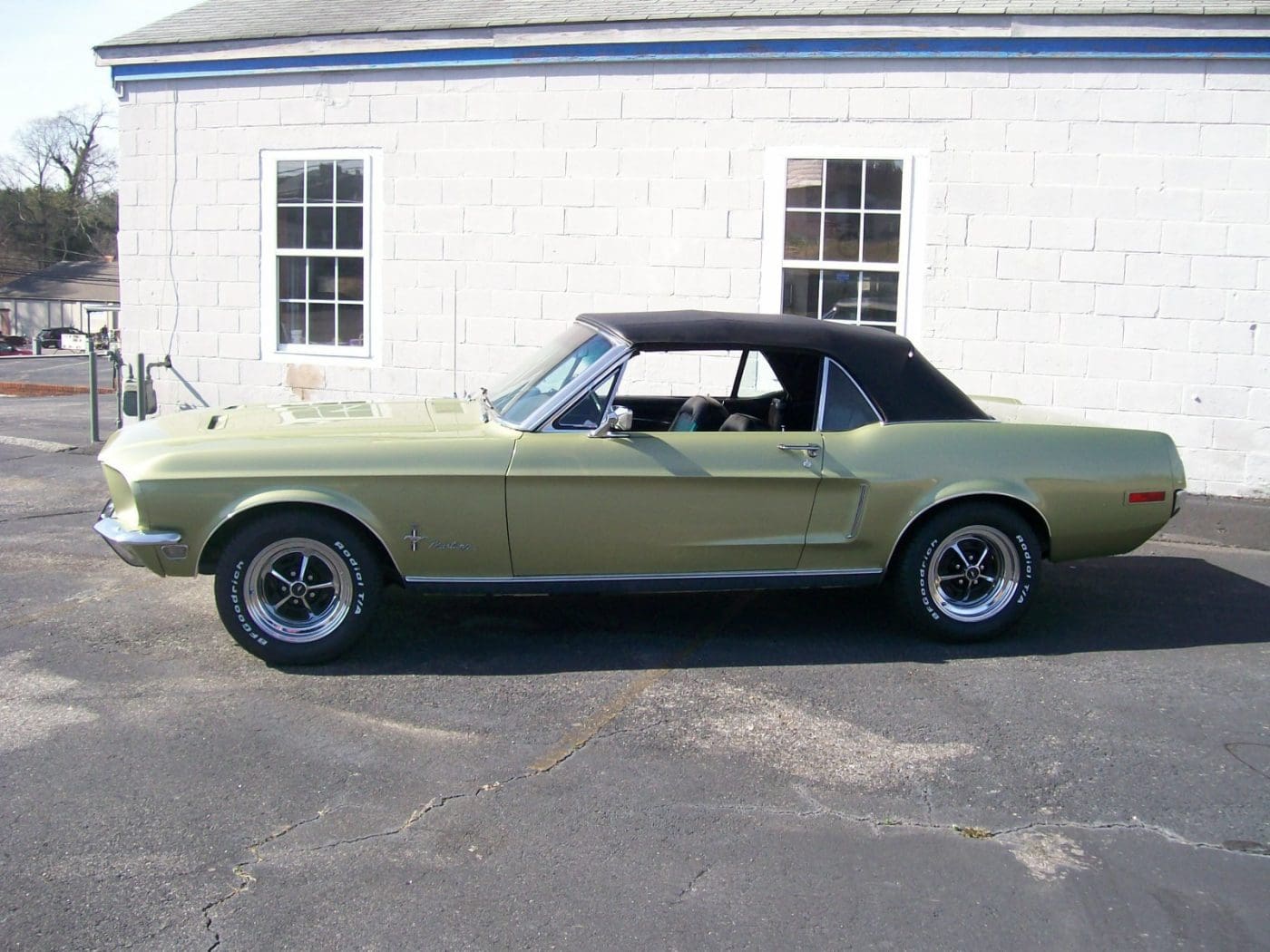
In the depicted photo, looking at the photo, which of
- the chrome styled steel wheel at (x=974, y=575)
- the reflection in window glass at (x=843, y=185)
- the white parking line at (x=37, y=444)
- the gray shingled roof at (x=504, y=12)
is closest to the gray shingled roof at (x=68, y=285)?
the white parking line at (x=37, y=444)

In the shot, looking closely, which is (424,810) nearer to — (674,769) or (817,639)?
(674,769)

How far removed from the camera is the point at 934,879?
369 cm

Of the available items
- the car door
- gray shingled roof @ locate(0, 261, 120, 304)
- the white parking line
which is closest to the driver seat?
the car door

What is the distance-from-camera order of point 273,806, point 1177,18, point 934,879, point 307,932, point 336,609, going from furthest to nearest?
1. point 1177,18
2. point 336,609
3. point 273,806
4. point 934,879
5. point 307,932

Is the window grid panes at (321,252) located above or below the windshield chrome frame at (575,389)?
above

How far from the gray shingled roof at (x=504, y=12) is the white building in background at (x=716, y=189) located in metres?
0.04

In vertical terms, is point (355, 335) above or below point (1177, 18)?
below

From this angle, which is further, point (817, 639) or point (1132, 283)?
point (1132, 283)

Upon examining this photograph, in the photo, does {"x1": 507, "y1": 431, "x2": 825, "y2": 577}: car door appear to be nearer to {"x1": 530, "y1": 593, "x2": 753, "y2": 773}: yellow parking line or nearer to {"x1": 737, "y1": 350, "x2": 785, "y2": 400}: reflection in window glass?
{"x1": 530, "y1": 593, "x2": 753, "y2": 773}: yellow parking line

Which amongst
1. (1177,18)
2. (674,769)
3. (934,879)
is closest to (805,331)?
(674,769)

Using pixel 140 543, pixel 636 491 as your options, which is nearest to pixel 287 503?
pixel 140 543

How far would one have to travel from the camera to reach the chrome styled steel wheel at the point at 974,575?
587 centimetres

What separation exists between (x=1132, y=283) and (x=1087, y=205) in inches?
25.6

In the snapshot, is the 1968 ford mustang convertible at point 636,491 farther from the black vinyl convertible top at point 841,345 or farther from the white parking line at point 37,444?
the white parking line at point 37,444
